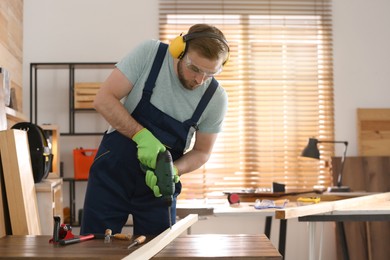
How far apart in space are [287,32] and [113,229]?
3.29 m

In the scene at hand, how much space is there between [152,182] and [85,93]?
273cm

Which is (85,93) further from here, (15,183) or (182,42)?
(182,42)

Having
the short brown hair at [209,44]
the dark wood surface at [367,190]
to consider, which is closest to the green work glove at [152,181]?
the short brown hair at [209,44]

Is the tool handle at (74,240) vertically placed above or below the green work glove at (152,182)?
below

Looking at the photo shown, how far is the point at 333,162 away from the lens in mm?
4941

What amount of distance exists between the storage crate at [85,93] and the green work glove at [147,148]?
254cm

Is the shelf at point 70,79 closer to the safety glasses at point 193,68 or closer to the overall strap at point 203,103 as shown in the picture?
the overall strap at point 203,103

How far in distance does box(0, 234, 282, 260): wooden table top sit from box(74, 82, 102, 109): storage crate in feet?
8.99

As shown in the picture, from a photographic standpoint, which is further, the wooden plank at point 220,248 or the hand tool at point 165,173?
the hand tool at point 165,173

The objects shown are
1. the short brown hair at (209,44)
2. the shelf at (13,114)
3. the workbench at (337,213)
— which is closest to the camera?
the short brown hair at (209,44)

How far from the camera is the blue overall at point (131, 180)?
2234 millimetres

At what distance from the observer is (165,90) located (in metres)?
2.35

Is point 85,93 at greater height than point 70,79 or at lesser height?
lesser

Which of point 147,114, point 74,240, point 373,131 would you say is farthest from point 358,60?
point 74,240
